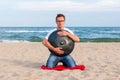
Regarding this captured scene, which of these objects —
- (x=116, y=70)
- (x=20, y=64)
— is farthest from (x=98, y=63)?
(x=20, y=64)

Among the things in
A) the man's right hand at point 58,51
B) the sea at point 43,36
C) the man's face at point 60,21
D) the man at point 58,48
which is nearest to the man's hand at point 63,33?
the man at point 58,48

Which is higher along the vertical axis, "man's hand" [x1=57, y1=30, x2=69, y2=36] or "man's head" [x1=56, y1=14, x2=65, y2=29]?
"man's head" [x1=56, y1=14, x2=65, y2=29]

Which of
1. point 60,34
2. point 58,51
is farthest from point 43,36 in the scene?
point 58,51

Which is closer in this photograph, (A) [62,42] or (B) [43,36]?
(A) [62,42]

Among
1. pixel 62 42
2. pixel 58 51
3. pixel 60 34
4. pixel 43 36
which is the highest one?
pixel 60 34

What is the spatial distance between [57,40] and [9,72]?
4.59 ft

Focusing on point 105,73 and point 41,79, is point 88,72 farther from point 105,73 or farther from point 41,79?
point 41,79

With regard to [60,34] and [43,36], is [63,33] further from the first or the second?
[43,36]

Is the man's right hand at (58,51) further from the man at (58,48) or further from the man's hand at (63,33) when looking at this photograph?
the man's hand at (63,33)

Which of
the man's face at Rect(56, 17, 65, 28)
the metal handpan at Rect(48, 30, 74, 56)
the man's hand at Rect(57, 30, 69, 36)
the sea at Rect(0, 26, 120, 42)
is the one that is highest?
the man's face at Rect(56, 17, 65, 28)

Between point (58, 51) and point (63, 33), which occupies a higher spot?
point (63, 33)

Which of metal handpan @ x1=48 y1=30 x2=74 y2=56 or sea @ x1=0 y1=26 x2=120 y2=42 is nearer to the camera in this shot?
metal handpan @ x1=48 y1=30 x2=74 y2=56

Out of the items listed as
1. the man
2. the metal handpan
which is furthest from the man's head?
the metal handpan

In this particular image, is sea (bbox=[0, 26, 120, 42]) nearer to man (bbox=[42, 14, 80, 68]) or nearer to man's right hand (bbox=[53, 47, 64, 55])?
man (bbox=[42, 14, 80, 68])
